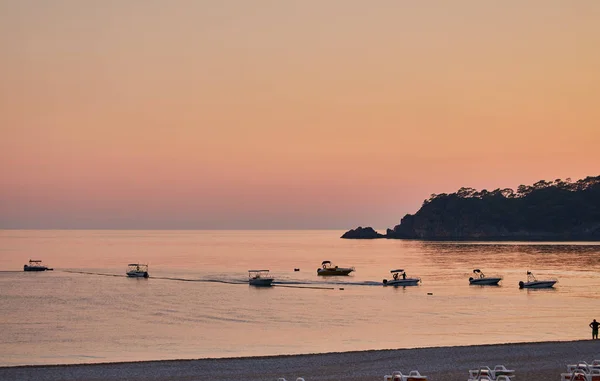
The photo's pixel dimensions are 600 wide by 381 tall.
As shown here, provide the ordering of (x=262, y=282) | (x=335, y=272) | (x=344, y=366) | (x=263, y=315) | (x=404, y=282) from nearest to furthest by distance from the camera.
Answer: (x=344, y=366)
(x=263, y=315)
(x=404, y=282)
(x=262, y=282)
(x=335, y=272)

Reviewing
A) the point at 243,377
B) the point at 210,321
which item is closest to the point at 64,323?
the point at 210,321

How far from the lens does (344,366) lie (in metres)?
29.7

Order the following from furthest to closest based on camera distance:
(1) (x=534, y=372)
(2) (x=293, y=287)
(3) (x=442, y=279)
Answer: (3) (x=442, y=279) → (2) (x=293, y=287) → (1) (x=534, y=372)

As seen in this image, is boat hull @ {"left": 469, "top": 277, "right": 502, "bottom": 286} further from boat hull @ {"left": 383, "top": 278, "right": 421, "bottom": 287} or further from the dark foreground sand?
the dark foreground sand

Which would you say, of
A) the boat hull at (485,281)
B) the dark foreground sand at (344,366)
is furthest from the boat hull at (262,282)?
the dark foreground sand at (344,366)

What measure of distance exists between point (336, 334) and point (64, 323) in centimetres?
2031

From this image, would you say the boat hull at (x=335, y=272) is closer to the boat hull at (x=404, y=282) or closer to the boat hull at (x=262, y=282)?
the boat hull at (x=404, y=282)

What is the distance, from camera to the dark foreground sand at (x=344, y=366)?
27266mm

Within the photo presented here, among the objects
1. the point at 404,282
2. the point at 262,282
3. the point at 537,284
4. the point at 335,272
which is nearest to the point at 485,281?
the point at 537,284

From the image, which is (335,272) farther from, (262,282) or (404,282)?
(404,282)

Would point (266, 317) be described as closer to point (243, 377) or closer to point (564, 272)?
point (243, 377)

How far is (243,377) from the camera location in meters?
27.2

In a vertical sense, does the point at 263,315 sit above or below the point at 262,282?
below

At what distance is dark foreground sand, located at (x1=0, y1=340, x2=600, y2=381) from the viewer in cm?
2727
